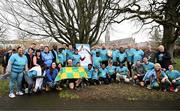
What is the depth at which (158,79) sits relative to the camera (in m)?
11.1

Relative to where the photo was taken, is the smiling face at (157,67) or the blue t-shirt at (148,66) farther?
the blue t-shirt at (148,66)

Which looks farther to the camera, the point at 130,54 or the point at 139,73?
the point at 130,54

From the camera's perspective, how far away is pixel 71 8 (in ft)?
45.9

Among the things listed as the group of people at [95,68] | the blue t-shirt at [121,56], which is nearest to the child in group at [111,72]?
the group of people at [95,68]

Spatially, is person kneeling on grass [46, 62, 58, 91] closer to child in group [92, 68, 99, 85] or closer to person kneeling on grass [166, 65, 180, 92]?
child in group [92, 68, 99, 85]

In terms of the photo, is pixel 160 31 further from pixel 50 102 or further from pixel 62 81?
pixel 50 102

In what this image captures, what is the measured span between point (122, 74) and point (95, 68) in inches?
50.4

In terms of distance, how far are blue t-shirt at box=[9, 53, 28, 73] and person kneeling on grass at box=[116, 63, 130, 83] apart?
4.40m

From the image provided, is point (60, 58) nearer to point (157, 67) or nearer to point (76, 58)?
point (76, 58)

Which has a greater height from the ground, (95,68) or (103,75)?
(95,68)

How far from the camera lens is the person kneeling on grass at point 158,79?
10.9 meters

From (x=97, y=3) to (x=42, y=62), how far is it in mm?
4462

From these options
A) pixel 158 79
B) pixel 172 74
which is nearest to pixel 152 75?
pixel 158 79

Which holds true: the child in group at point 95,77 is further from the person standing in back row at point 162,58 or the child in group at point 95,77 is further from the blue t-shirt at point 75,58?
the person standing in back row at point 162,58
